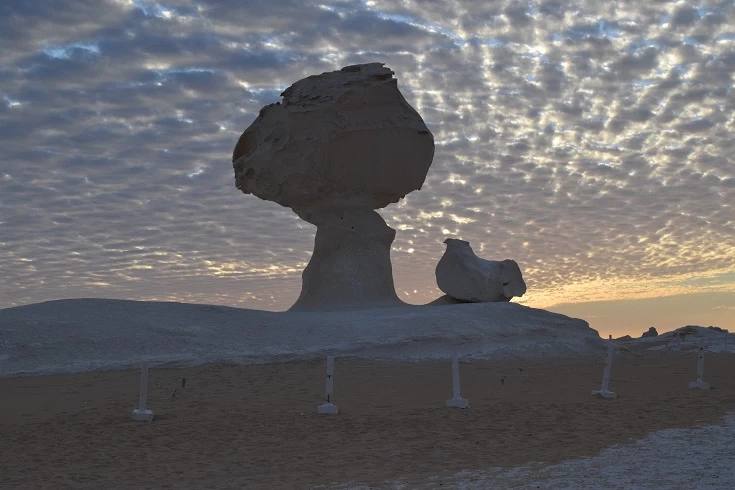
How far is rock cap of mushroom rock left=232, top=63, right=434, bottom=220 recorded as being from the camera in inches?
1079

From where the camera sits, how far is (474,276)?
88.7 feet

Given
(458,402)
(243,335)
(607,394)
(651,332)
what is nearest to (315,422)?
(458,402)

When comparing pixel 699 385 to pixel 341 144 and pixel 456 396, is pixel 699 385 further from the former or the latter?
pixel 341 144

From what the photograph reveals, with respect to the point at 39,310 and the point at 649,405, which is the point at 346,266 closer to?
the point at 39,310

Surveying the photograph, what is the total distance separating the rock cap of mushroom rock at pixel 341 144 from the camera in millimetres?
27406

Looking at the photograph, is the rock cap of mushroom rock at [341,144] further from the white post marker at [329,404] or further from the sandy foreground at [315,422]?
the white post marker at [329,404]

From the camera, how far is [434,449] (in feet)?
38.0

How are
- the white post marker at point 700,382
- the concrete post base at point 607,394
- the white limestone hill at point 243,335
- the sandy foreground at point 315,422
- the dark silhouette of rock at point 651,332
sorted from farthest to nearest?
the dark silhouette of rock at point 651,332 < the white limestone hill at point 243,335 < the white post marker at point 700,382 < the concrete post base at point 607,394 < the sandy foreground at point 315,422

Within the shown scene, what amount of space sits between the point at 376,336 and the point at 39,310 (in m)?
8.50

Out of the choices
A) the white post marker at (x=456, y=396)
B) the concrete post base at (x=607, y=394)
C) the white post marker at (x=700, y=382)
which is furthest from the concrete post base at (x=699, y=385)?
the white post marker at (x=456, y=396)

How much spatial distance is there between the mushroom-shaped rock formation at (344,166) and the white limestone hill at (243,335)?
154 inches

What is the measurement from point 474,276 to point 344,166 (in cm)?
573

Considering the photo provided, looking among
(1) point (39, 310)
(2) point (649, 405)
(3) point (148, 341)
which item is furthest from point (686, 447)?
(1) point (39, 310)

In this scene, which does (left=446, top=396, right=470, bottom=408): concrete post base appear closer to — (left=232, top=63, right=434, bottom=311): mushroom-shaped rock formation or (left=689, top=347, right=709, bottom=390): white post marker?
A: (left=689, top=347, right=709, bottom=390): white post marker
